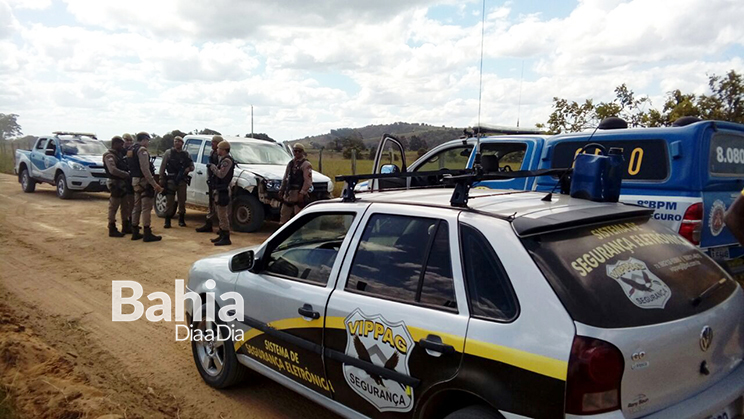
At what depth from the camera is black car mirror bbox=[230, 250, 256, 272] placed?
143 inches

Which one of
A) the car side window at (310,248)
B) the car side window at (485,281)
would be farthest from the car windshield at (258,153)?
the car side window at (485,281)

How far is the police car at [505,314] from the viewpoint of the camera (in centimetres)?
206

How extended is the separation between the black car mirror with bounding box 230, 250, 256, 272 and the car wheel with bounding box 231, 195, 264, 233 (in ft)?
22.2

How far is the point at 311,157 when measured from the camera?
21.9 m

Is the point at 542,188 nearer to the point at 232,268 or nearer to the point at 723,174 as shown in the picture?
the point at 723,174

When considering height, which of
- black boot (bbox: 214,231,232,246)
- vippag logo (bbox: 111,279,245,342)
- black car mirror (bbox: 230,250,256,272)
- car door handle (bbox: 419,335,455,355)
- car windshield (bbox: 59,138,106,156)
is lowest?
black boot (bbox: 214,231,232,246)

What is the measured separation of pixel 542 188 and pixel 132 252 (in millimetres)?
6533

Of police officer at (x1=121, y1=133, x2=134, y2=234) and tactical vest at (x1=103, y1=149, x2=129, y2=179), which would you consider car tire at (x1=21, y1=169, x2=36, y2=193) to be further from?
tactical vest at (x1=103, y1=149, x2=129, y2=179)

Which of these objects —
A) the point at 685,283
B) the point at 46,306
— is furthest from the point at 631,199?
the point at 46,306

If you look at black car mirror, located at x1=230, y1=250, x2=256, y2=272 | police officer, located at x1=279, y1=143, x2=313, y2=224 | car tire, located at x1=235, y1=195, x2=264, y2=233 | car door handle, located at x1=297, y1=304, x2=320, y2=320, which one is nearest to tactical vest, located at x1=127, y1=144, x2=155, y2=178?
car tire, located at x1=235, y1=195, x2=264, y2=233

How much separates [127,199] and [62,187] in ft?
24.0

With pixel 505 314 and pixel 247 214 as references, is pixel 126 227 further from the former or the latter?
pixel 505 314

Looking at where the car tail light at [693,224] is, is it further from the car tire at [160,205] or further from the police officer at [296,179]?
the car tire at [160,205]

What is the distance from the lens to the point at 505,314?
2223mm
